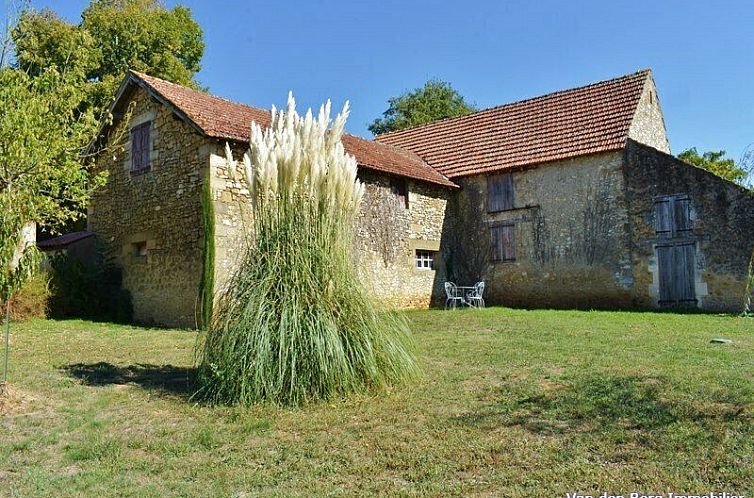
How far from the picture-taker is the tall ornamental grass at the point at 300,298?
472 cm

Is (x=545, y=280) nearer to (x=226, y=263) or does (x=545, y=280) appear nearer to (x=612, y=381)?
(x=226, y=263)

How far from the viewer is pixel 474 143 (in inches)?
674

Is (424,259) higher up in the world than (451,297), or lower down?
higher up

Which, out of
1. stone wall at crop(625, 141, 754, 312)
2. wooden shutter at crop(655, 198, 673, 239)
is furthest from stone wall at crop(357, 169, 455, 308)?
wooden shutter at crop(655, 198, 673, 239)

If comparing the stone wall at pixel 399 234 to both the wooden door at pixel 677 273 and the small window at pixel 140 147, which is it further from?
the wooden door at pixel 677 273

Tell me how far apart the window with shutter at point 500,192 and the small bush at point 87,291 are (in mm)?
9689

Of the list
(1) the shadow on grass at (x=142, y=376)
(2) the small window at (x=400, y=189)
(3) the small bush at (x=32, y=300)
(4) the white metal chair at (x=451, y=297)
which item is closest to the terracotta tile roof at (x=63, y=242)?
(3) the small bush at (x=32, y=300)

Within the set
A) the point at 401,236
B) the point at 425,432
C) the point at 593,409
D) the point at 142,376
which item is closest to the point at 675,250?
the point at 401,236

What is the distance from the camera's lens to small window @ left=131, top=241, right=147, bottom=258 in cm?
1220

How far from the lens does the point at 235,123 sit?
37.9 feet

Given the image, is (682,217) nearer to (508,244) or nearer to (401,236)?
(508,244)

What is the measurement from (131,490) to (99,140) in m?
12.9

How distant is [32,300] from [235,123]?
5.40 metres

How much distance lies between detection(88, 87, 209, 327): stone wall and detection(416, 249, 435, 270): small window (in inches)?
246
